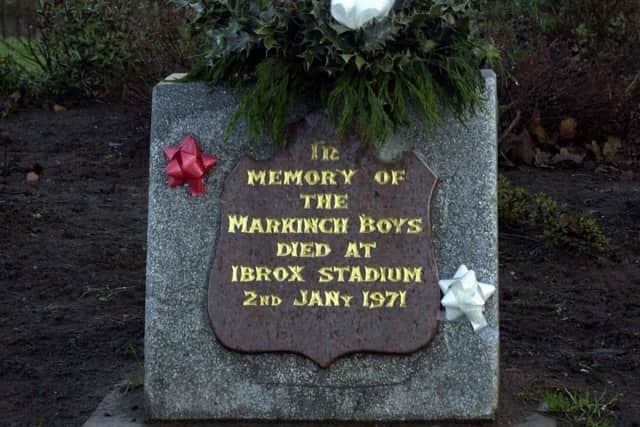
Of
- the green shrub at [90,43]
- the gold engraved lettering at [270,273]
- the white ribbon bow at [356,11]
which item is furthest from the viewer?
the green shrub at [90,43]

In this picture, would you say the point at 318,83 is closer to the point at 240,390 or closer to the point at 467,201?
the point at 467,201

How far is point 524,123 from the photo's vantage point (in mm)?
7484

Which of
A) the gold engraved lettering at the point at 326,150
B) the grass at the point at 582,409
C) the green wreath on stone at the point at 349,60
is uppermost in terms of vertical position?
the green wreath on stone at the point at 349,60

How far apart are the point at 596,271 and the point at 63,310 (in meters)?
2.52

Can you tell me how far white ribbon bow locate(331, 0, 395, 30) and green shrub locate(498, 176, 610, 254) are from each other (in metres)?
2.47

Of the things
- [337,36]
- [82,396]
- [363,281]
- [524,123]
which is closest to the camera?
[337,36]

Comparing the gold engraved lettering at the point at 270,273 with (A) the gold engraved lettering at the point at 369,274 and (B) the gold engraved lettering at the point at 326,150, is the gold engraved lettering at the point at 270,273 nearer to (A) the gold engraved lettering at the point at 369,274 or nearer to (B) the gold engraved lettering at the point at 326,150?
(A) the gold engraved lettering at the point at 369,274

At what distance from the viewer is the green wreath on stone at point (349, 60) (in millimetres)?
3412

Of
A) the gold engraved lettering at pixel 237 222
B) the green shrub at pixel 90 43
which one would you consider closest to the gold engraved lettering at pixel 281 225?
the gold engraved lettering at pixel 237 222

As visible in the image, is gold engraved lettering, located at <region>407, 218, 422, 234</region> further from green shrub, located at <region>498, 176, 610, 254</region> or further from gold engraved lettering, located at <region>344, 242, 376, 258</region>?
green shrub, located at <region>498, 176, 610, 254</region>

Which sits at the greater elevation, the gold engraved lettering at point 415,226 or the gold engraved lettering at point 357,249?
the gold engraved lettering at point 415,226

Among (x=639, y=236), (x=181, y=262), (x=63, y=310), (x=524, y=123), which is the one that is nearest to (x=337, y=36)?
(x=181, y=262)

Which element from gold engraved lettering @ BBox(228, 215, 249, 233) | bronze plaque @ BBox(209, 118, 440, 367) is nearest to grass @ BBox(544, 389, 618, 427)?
bronze plaque @ BBox(209, 118, 440, 367)

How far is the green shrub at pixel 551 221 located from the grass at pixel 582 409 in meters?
1.71
